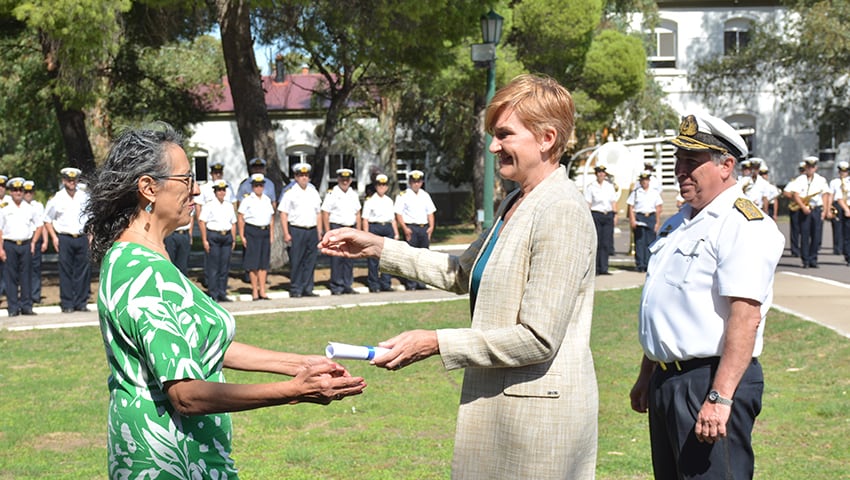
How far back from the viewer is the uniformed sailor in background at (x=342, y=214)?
18.1m

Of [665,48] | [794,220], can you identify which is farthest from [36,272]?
[665,48]

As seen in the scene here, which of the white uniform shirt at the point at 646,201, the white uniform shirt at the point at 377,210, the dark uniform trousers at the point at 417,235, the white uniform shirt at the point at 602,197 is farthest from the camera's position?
the white uniform shirt at the point at 646,201

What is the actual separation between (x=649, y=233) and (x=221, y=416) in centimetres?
1890

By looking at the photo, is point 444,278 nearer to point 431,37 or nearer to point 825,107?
point 431,37

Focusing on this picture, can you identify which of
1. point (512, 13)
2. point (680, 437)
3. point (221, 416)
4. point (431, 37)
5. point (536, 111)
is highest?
point (512, 13)

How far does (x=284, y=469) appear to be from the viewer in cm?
688

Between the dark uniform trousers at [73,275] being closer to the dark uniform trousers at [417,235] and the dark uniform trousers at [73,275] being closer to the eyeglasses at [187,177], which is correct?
the dark uniform trousers at [417,235]

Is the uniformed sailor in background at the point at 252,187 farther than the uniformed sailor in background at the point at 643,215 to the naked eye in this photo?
No

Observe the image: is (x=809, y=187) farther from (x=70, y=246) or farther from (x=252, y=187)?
(x=70, y=246)

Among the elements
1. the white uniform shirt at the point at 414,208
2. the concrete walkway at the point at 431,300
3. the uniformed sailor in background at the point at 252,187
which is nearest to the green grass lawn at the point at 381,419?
the concrete walkway at the point at 431,300

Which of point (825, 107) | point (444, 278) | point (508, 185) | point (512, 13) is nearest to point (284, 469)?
point (444, 278)

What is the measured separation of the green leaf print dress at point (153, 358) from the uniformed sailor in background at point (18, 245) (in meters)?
13.5

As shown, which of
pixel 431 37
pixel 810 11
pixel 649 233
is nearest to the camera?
pixel 431 37

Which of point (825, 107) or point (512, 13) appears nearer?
point (512, 13)
